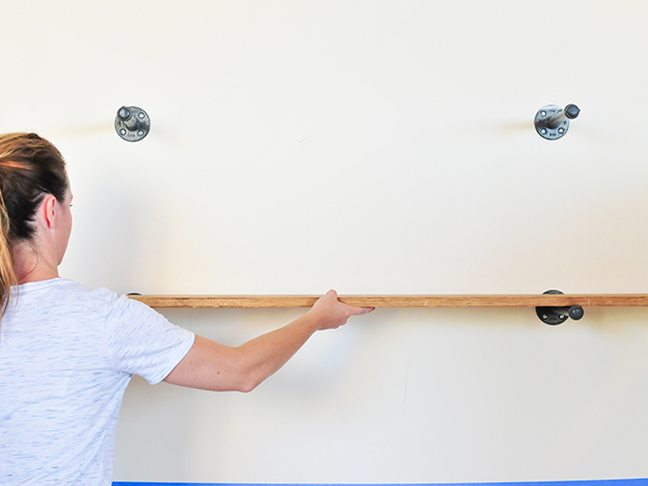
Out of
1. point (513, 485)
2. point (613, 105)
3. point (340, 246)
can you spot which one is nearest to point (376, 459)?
point (513, 485)

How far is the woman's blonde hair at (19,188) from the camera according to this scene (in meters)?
→ 0.56

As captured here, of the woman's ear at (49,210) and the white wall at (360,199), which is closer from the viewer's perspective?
the woman's ear at (49,210)

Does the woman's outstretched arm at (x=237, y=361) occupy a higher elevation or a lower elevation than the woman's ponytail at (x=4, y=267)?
lower

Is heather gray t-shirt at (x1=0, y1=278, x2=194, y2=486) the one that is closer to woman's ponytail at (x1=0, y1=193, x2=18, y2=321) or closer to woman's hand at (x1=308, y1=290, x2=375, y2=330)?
woman's ponytail at (x1=0, y1=193, x2=18, y2=321)

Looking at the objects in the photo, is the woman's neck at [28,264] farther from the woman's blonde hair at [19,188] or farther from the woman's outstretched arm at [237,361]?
the woman's outstretched arm at [237,361]

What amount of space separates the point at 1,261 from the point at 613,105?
42.8 inches

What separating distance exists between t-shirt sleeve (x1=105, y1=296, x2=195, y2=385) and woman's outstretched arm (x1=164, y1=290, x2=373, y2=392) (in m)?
0.02

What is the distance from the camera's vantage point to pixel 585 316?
92 centimetres

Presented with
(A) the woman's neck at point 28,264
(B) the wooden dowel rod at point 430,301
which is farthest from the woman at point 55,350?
(B) the wooden dowel rod at point 430,301

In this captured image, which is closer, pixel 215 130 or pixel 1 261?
pixel 1 261

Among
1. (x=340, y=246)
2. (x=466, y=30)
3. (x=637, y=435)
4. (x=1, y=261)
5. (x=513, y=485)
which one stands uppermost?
(x=466, y=30)

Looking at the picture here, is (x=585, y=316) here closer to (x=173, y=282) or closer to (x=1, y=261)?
(x=173, y=282)

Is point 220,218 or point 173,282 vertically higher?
point 220,218

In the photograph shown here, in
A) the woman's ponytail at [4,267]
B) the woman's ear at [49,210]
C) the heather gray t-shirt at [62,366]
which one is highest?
the woman's ear at [49,210]
